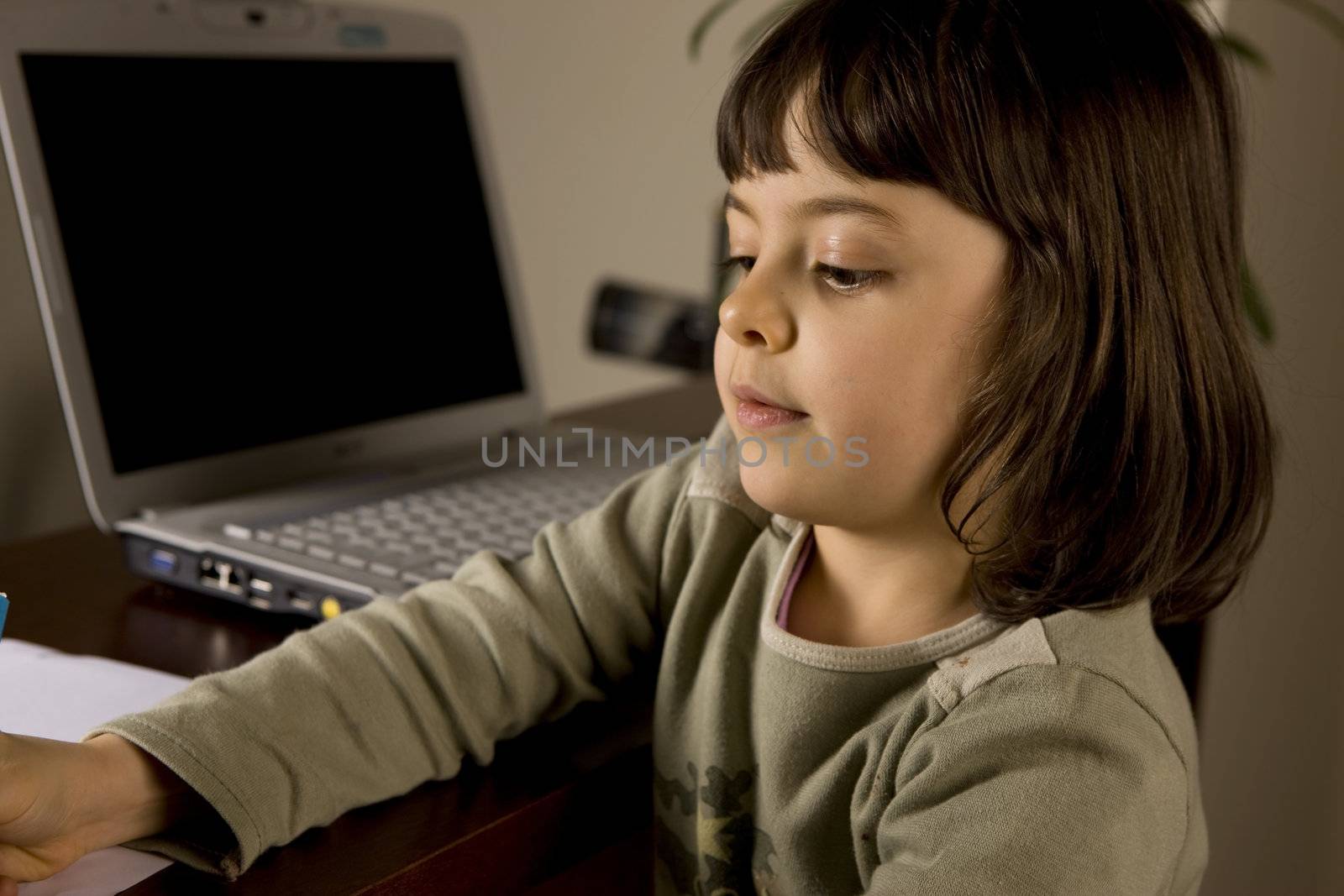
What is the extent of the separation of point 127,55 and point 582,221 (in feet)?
4.71

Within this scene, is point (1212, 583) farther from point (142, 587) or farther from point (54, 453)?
point (54, 453)

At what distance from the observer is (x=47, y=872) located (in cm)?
47

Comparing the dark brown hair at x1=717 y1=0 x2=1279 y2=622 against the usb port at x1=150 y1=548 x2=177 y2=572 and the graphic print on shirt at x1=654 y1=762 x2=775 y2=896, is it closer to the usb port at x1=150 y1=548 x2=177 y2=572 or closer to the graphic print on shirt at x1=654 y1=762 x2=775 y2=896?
the graphic print on shirt at x1=654 y1=762 x2=775 y2=896

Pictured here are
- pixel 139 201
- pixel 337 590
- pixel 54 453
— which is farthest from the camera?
pixel 54 453

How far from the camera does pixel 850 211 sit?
1.77ft

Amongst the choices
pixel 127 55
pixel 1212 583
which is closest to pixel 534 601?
pixel 1212 583

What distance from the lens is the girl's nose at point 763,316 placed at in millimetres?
546

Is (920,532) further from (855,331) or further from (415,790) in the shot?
(415,790)

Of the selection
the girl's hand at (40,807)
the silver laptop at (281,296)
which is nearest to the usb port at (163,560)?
the silver laptop at (281,296)

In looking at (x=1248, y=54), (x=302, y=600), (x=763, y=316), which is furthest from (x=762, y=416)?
(x=1248, y=54)

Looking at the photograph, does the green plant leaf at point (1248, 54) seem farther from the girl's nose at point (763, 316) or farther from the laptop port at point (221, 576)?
the laptop port at point (221, 576)

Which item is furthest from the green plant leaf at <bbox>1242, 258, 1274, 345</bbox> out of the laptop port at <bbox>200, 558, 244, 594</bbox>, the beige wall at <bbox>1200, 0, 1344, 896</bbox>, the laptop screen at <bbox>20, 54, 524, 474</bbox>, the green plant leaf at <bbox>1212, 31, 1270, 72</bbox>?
the laptop port at <bbox>200, 558, 244, 594</bbox>

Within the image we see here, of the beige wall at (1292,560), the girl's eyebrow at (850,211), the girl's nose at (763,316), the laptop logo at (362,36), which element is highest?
the laptop logo at (362,36)

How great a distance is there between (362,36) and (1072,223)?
2.03 feet
